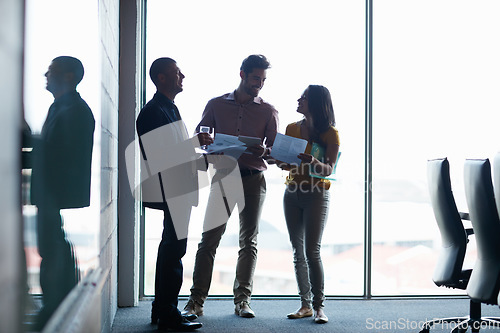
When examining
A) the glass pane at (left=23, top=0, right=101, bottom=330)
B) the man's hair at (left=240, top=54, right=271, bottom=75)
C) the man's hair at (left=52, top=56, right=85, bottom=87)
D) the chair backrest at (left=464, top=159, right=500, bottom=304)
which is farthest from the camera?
the man's hair at (left=240, top=54, right=271, bottom=75)

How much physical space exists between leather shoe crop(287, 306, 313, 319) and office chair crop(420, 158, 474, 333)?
3.01ft

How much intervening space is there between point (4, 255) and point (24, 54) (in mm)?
334

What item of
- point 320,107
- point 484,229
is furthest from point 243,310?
point 484,229

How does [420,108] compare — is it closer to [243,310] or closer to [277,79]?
[277,79]

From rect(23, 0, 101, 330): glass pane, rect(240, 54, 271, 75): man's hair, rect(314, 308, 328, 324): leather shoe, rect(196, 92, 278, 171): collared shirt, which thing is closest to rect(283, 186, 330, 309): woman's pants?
rect(314, 308, 328, 324): leather shoe

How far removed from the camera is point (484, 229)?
2.35 m

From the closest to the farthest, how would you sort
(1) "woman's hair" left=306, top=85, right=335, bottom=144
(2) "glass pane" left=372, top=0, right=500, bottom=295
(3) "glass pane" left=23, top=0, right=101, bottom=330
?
(3) "glass pane" left=23, top=0, right=101, bottom=330, (1) "woman's hair" left=306, top=85, right=335, bottom=144, (2) "glass pane" left=372, top=0, right=500, bottom=295

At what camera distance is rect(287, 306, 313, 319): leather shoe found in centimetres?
340

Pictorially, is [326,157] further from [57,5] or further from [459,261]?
[57,5]

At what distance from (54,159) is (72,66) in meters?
0.30

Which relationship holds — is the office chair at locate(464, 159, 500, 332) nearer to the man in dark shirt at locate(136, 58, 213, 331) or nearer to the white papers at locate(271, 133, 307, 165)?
the white papers at locate(271, 133, 307, 165)

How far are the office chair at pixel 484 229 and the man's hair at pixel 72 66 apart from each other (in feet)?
5.48

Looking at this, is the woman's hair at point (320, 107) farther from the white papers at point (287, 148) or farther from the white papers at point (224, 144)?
the white papers at point (224, 144)

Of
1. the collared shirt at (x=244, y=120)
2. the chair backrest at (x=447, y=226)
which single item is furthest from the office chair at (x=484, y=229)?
the collared shirt at (x=244, y=120)
